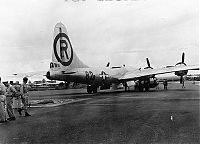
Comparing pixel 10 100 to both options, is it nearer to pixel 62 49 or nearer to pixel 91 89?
pixel 62 49

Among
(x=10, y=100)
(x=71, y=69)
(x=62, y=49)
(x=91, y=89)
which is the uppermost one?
(x=62, y=49)

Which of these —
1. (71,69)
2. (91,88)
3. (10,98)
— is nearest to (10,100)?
(10,98)

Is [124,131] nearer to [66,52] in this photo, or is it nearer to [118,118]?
[118,118]

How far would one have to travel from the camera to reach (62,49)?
2877 cm

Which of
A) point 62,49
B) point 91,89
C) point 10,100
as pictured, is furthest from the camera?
point 91,89

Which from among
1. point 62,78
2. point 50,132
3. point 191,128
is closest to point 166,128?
point 191,128

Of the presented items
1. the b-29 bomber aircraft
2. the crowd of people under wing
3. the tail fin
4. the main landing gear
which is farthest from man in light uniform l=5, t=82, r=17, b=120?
the main landing gear

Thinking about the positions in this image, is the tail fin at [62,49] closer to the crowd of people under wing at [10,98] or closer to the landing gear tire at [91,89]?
the landing gear tire at [91,89]

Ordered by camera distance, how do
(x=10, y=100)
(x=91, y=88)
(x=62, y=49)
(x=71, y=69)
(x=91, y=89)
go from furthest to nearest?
1. (x=91, y=89)
2. (x=91, y=88)
3. (x=71, y=69)
4. (x=62, y=49)
5. (x=10, y=100)

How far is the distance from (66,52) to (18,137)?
69.3ft

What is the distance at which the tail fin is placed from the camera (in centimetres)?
2839

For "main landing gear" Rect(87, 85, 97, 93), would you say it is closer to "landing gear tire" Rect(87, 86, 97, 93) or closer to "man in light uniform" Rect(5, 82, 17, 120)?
"landing gear tire" Rect(87, 86, 97, 93)

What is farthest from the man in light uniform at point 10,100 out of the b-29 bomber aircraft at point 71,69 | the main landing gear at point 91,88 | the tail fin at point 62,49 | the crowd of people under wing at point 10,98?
the main landing gear at point 91,88

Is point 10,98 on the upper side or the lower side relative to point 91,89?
upper
